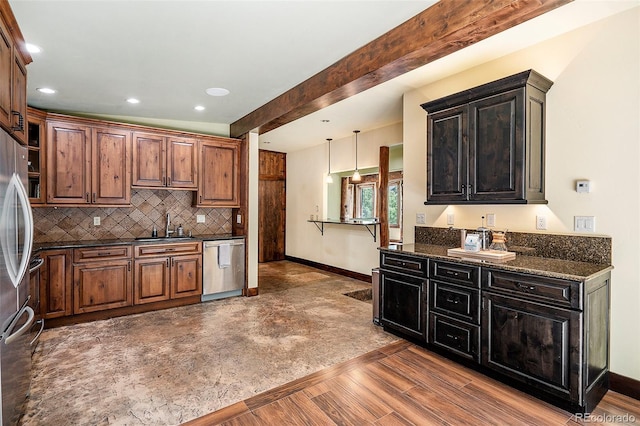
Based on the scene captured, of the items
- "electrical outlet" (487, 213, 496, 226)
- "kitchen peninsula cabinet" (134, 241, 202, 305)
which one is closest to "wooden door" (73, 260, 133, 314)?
"kitchen peninsula cabinet" (134, 241, 202, 305)

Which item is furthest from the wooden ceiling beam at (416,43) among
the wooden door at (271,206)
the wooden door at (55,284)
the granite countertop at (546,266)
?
the wooden door at (271,206)

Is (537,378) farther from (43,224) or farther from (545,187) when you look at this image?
(43,224)

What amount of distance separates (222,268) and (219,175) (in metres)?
1.37

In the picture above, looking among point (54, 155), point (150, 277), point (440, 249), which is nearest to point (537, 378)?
point (440, 249)

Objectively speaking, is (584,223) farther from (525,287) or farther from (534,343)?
(534,343)

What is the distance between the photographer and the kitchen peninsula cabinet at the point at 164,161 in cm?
441

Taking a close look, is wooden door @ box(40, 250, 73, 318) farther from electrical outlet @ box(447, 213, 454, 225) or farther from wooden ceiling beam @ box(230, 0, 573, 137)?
electrical outlet @ box(447, 213, 454, 225)

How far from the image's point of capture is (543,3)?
1773 millimetres

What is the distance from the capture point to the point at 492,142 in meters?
2.83

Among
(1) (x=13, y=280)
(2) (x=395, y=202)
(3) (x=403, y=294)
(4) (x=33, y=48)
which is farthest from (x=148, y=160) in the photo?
(2) (x=395, y=202)

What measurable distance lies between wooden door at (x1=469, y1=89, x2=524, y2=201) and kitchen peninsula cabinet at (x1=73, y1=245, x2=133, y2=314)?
3.98 meters

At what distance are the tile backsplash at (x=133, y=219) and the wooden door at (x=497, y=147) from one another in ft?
12.5

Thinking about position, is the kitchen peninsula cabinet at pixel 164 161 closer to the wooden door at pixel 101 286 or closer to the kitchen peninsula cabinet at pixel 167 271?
the kitchen peninsula cabinet at pixel 167 271

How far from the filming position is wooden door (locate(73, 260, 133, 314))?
383cm
